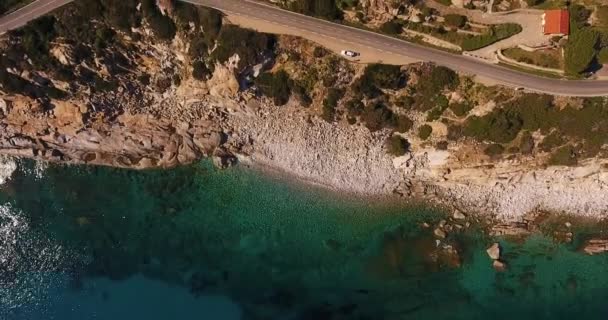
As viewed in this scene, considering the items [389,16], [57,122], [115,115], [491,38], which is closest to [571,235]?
[491,38]

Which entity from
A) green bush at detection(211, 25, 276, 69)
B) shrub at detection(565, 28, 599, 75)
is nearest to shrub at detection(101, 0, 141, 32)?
green bush at detection(211, 25, 276, 69)

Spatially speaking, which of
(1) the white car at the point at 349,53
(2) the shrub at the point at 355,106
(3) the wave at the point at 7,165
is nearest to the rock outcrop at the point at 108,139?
(3) the wave at the point at 7,165

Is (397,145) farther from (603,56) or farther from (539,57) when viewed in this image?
(603,56)

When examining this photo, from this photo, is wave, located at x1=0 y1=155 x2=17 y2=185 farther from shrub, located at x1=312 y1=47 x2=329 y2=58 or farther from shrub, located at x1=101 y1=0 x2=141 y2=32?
shrub, located at x1=312 y1=47 x2=329 y2=58

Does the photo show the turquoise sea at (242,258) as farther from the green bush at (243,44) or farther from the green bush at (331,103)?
the green bush at (243,44)

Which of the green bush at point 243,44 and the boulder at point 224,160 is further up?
the green bush at point 243,44

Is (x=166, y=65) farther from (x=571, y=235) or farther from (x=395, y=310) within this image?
(x=571, y=235)

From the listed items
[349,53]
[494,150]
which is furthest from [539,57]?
[349,53]
